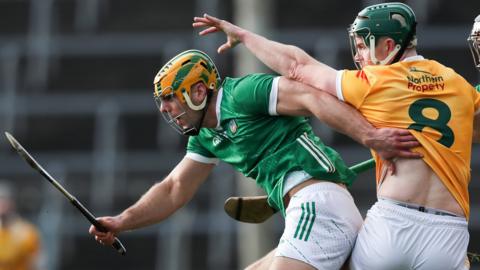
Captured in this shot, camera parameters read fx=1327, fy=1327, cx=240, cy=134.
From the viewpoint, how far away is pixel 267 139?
20.9ft

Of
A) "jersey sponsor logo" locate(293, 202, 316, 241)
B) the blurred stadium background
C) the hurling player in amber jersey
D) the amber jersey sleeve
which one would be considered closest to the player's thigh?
"jersey sponsor logo" locate(293, 202, 316, 241)

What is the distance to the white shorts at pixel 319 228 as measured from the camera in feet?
20.1

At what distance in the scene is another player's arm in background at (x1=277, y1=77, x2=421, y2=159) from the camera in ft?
19.7

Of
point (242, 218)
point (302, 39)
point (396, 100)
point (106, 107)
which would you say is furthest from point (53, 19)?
point (396, 100)

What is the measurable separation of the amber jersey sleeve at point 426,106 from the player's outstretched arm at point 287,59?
0.28 feet

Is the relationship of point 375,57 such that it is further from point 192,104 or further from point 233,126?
point 192,104

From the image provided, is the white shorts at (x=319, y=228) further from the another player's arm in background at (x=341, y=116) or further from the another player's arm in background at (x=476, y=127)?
the another player's arm in background at (x=476, y=127)

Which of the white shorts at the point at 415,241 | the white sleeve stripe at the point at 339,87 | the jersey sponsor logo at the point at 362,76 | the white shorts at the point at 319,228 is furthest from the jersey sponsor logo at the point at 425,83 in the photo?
the white shorts at the point at 319,228

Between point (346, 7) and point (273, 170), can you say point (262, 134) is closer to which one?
point (273, 170)

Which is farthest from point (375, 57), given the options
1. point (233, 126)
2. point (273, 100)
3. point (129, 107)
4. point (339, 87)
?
point (129, 107)

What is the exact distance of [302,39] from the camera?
13.9m

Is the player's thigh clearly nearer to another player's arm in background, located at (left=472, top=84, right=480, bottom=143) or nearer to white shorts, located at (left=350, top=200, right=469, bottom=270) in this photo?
white shorts, located at (left=350, top=200, right=469, bottom=270)

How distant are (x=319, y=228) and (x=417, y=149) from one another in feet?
1.97

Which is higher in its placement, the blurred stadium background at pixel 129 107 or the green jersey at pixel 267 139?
the green jersey at pixel 267 139
